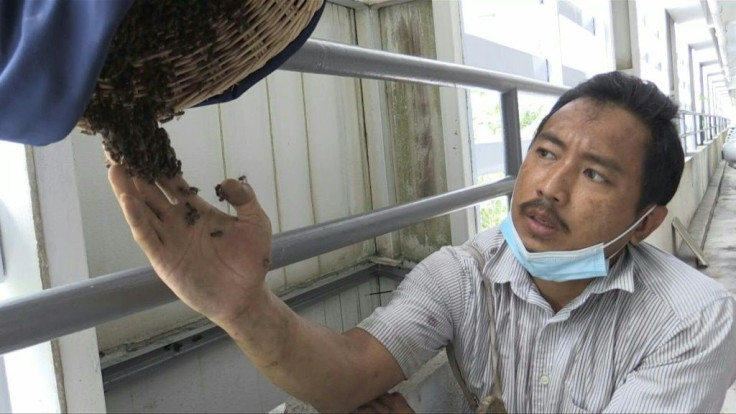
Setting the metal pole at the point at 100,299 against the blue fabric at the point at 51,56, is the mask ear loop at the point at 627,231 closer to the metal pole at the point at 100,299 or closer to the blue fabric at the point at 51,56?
the metal pole at the point at 100,299

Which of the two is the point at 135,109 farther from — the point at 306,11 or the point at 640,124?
the point at 640,124

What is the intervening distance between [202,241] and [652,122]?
97cm

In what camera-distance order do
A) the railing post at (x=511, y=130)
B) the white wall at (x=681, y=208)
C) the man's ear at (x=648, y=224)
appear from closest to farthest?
the man's ear at (x=648, y=224)
the railing post at (x=511, y=130)
the white wall at (x=681, y=208)

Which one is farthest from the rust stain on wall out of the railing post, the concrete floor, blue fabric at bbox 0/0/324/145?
blue fabric at bbox 0/0/324/145

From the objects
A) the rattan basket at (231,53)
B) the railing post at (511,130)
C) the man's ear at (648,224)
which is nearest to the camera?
the rattan basket at (231,53)

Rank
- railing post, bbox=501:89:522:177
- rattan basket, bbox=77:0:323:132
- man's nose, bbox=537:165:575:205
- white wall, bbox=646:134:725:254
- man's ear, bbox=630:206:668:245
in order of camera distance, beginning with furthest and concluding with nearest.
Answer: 1. white wall, bbox=646:134:725:254
2. railing post, bbox=501:89:522:177
3. man's ear, bbox=630:206:668:245
4. man's nose, bbox=537:165:575:205
5. rattan basket, bbox=77:0:323:132

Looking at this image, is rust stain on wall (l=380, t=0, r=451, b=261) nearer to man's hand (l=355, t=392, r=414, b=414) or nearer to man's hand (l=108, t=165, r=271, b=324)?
man's hand (l=355, t=392, r=414, b=414)

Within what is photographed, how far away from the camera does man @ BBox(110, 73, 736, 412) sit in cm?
105

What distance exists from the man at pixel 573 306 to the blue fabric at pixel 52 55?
55 centimetres

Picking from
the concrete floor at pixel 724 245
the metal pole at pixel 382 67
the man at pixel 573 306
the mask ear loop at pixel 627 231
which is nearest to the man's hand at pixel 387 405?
the man at pixel 573 306

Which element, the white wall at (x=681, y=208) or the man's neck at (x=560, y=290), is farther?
the white wall at (x=681, y=208)

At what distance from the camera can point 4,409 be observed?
1.48m

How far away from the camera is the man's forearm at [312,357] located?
886mm

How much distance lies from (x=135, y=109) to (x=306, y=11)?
203mm
